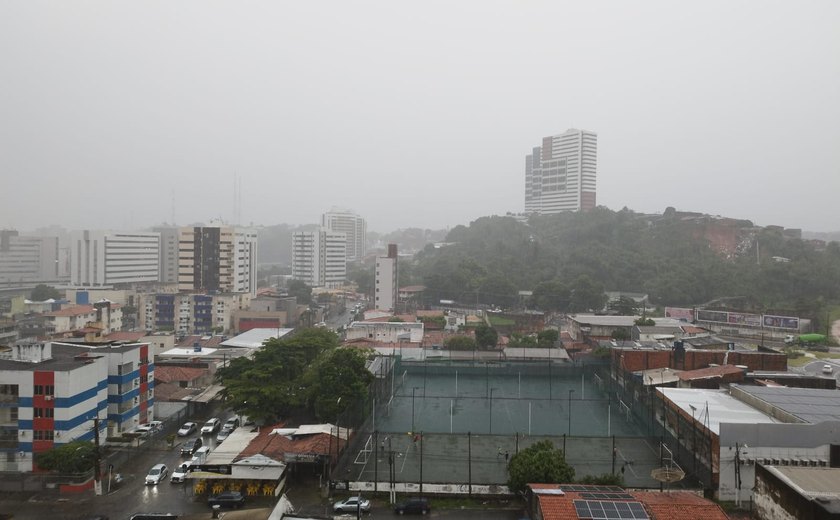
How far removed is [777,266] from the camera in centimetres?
3328

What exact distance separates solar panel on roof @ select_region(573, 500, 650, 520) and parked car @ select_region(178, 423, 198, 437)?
820 cm

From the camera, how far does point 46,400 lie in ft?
32.4

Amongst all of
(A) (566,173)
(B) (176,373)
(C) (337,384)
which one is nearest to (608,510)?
(C) (337,384)

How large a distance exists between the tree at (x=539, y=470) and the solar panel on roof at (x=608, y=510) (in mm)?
1172

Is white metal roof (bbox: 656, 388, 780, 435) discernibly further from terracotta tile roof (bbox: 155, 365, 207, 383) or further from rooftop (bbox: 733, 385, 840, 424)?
terracotta tile roof (bbox: 155, 365, 207, 383)

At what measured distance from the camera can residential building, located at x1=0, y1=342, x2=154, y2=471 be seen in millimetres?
9828

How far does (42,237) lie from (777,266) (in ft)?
156

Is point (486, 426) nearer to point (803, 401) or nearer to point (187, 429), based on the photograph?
point (803, 401)

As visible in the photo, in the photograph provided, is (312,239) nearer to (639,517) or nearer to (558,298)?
(558,298)

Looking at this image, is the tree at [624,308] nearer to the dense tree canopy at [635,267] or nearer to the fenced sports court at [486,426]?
the dense tree canopy at [635,267]

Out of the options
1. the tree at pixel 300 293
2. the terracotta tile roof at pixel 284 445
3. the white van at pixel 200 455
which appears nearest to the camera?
the terracotta tile roof at pixel 284 445

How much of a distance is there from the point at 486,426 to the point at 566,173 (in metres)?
57.9

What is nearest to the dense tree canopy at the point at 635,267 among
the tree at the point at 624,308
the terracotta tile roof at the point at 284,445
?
the tree at the point at 624,308

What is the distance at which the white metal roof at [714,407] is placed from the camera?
9.97 meters
